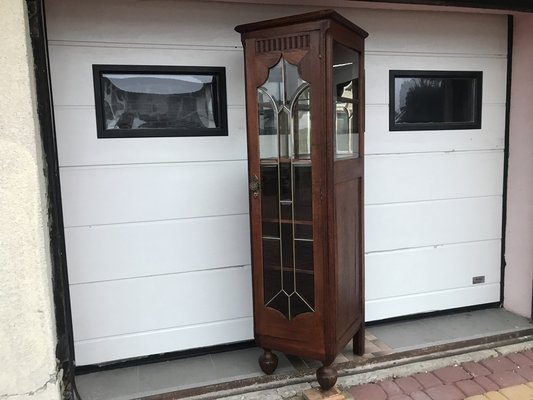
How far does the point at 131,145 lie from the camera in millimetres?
2508

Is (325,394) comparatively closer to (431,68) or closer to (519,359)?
(519,359)

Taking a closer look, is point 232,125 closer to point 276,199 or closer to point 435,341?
point 276,199

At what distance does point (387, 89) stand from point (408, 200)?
747 mm

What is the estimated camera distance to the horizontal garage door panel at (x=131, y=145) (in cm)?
242

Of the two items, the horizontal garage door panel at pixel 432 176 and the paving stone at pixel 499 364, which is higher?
the horizontal garage door panel at pixel 432 176

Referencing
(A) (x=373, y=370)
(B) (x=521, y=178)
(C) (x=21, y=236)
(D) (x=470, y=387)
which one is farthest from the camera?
(B) (x=521, y=178)

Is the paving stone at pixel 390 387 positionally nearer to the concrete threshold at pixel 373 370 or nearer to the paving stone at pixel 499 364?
the concrete threshold at pixel 373 370

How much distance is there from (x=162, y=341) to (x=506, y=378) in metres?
1.97

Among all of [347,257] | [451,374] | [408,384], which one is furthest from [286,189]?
[451,374]

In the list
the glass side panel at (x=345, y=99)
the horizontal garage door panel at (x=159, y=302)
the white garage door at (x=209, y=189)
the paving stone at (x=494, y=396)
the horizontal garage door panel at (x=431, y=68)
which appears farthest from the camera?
the horizontal garage door panel at (x=431, y=68)

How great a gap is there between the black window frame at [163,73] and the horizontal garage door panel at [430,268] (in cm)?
135

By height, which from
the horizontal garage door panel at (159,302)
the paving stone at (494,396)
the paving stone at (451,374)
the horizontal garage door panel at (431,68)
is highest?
the horizontal garage door panel at (431,68)

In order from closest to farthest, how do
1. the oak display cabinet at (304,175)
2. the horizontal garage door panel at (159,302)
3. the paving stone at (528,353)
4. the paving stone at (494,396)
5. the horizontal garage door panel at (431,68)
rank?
the oak display cabinet at (304,175)
the paving stone at (494,396)
the horizontal garage door panel at (159,302)
the paving stone at (528,353)
the horizontal garage door panel at (431,68)

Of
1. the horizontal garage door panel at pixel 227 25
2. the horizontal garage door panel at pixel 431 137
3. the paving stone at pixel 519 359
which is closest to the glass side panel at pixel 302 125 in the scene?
the horizontal garage door panel at pixel 227 25
